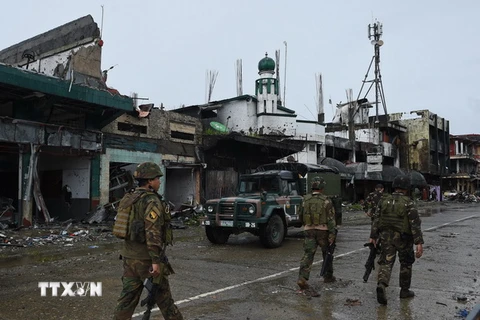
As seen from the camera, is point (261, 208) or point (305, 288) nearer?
point (305, 288)

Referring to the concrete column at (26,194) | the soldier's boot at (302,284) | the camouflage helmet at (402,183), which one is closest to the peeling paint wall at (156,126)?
the concrete column at (26,194)

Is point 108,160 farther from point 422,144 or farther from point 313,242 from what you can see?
point 422,144

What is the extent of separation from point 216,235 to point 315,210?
216 inches

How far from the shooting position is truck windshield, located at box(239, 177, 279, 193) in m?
11.4

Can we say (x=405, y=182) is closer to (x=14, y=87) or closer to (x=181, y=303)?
(x=181, y=303)

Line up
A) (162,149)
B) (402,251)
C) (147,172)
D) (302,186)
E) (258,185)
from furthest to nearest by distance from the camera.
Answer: (162,149) → (302,186) → (258,185) → (402,251) → (147,172)

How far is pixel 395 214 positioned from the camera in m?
5.70

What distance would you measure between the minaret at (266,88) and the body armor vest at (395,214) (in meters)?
24.5

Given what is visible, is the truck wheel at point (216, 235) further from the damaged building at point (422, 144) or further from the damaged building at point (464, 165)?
the damaged building at point (464, 165)

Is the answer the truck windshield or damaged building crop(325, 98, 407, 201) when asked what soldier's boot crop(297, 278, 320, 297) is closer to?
the truck windshield

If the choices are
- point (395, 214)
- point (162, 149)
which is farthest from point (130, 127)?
point (395, 214)

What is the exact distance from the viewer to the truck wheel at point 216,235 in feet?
37.1

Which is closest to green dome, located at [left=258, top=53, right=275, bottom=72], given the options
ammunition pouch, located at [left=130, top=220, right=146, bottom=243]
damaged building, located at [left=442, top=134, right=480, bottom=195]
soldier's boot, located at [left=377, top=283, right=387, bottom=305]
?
soldier's boot, located at [left=377, top=283, right=387, bottom=305]

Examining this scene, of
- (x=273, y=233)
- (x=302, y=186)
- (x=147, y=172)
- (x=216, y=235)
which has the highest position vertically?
(x=147, y=172)
